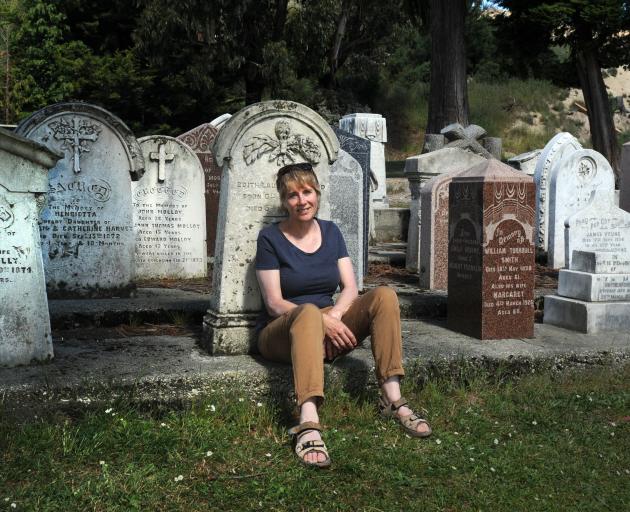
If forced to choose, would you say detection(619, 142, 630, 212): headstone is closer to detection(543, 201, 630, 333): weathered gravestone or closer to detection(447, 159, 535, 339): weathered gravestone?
detection(543, 201, 630, 333): weathered gravestone

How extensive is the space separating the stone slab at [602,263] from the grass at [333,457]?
60.7 inches

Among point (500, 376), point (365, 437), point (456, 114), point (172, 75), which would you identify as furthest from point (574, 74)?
point (365, 437)

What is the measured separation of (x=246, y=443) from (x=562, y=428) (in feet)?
5.60

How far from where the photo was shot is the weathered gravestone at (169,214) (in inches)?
338

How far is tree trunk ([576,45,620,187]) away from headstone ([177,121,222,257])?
40.2ft

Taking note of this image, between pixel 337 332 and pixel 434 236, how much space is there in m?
3.87

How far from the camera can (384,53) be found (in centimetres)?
3262

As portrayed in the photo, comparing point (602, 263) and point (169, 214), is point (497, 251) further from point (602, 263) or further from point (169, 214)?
point (169, 214)

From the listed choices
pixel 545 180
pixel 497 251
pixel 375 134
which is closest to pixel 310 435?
pixel 497 251

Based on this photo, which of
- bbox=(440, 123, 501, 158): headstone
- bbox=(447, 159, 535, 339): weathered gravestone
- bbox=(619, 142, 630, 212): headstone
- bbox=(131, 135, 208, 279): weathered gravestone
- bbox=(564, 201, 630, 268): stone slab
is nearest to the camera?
bbox=(447, 159, 535, 339): weathered gravestone

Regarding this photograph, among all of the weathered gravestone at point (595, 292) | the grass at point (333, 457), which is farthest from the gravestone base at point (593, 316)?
the grass at point (333, 457)

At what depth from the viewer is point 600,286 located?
19.3 feet

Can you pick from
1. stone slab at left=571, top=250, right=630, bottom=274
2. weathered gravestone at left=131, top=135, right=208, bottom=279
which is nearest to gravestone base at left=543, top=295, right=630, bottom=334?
stone slab at left=571, top=250, right=630, bottom=274

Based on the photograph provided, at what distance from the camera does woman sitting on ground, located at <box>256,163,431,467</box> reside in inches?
154
